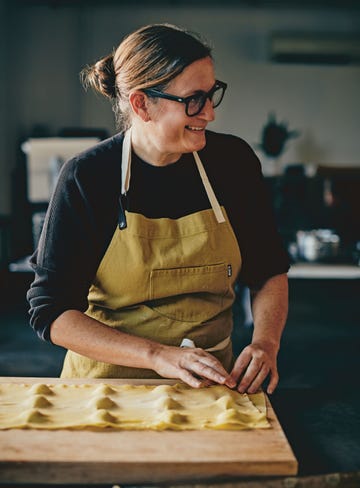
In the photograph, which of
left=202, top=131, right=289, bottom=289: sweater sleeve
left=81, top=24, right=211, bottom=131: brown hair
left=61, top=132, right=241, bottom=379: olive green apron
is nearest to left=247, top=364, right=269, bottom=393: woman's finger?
left=61, top=132, right=241, bottom=379: olive green apron

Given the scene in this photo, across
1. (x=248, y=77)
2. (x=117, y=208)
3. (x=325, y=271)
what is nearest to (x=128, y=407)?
(x=117, y=208)

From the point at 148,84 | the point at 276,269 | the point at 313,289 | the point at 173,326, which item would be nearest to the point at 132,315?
the point at 173,326

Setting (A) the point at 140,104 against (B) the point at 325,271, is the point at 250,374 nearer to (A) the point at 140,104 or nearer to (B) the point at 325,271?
(A) the point at 140,104

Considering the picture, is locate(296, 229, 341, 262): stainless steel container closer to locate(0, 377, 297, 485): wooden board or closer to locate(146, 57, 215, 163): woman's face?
locate(146, 57, 215, 163): woman's face

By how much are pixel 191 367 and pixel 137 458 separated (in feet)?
1.12

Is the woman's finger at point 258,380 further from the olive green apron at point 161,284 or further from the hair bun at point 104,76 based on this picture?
the hair bun at point 104,76

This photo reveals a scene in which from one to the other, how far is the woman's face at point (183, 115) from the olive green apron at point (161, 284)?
127mm

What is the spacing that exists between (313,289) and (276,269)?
6.62 ft

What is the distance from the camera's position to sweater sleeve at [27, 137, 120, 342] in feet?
4.45

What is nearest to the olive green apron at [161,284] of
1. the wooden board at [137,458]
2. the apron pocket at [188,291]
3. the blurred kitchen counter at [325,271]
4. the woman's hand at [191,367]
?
the apron pocket at [188,291]

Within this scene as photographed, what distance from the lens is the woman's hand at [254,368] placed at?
1.25m

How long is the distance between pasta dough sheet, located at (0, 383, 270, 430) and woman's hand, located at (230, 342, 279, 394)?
3 cm

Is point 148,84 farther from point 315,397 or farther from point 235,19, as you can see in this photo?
point 235,19

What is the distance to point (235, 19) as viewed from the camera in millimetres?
7098
